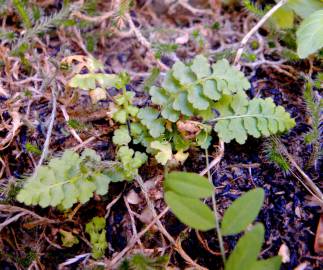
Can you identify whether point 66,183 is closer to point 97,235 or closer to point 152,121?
point 97,235

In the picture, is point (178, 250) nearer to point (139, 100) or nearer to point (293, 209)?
point (293, 209)

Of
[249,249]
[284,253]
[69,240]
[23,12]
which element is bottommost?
[284,253]

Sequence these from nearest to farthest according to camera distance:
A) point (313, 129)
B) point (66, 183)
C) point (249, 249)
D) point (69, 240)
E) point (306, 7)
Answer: point (249, 249) → point (66, 183) → point (69, 240) → point (313, 129) → point (306, 7)

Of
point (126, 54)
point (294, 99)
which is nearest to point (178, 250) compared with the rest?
point (294, 99)

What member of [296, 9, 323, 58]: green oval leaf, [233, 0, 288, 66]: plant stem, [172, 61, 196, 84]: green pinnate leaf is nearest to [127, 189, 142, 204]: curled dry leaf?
[172, 61, 196, 84]: green pinnate leaf

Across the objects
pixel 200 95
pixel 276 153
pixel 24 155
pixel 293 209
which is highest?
pixel 200 95

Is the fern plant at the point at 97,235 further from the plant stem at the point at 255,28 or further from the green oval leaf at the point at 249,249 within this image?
the plant stem at the point at 255,28

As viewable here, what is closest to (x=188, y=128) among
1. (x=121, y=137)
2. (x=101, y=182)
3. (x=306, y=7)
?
(x=121, y=137)
